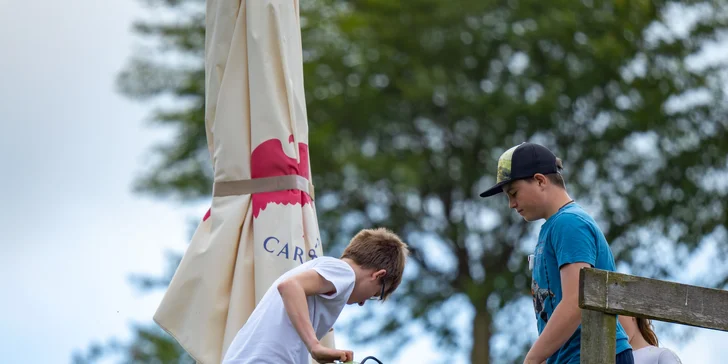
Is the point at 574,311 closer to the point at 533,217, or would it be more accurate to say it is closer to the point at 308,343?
the point at 533,217

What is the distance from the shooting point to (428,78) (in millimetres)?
15102

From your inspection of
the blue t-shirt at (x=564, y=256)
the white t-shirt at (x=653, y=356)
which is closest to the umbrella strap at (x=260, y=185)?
the blue t-shirt at (x=564, y=256)

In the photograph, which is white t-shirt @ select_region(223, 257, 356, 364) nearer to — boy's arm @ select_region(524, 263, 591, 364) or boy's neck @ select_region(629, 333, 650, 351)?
boy's arm @ select_region(524, 263, 591, 364)

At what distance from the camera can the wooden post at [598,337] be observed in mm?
3473

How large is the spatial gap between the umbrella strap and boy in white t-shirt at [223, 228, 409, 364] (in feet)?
2.74

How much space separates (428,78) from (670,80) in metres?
3.55

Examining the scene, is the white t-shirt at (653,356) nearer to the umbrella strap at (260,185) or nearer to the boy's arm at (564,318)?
the boy's arm at (564,318)

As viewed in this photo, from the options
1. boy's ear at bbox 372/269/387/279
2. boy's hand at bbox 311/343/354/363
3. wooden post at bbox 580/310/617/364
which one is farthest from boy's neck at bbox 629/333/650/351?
boy's hand at bbox 311/343/354/363

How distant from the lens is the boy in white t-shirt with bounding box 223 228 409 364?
11.7ft

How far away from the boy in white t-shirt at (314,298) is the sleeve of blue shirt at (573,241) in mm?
607

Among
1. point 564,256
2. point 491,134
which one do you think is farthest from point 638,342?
point 491,134

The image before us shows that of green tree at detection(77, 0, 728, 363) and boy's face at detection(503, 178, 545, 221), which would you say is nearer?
boy's face at detection(503, 178, 545, 221)

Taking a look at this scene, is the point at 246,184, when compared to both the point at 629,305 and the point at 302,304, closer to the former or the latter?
the point at 302,304

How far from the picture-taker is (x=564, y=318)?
3598mm
